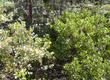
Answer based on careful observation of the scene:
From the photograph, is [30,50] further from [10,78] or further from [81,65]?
[81,65]

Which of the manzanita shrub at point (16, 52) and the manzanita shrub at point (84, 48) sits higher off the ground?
the manzanita shrub at point (16, 52)

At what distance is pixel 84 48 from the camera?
66.1ft

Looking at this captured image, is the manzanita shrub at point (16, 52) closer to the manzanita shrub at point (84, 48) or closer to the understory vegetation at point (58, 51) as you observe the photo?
the understory vegetation at point (58, 51)

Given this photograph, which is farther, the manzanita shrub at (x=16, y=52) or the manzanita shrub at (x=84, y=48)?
the manzanita shrub at (x=84, y=48)

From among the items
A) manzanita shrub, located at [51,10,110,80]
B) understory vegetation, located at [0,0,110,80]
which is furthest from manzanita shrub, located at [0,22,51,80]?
manzanita shrub, located at [51,10,110,80]

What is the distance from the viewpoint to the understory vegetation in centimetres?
1489

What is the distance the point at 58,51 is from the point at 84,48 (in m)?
2.08

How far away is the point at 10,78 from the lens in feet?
50.9

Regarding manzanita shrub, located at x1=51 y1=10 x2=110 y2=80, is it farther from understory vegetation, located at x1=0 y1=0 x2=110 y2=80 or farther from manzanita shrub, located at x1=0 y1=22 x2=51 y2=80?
manzanita shrub, located at x1=0 y1=22 x2=51 y2=80

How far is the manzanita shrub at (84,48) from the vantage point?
17469mm

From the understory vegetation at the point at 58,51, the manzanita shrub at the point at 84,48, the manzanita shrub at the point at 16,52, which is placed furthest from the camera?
the manzanita shrub at the point at 84,48

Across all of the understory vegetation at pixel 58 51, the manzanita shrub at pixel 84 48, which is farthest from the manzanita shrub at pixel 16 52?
the manzanita shrub at pixel 84 48

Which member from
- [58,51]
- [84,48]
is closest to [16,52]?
[58,51]

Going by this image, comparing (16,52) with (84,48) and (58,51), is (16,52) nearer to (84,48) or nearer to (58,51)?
(58,51)
